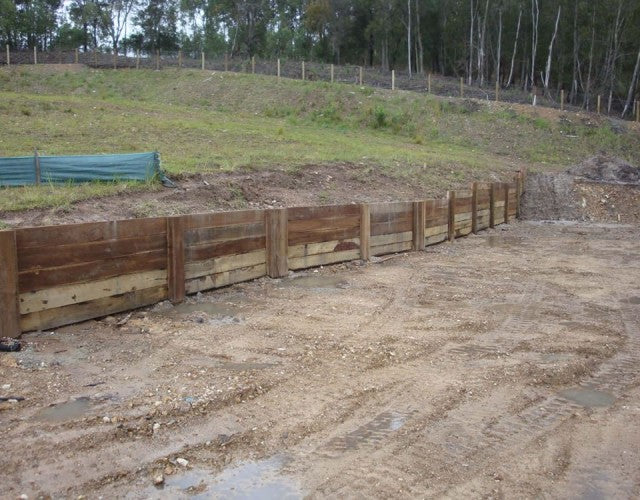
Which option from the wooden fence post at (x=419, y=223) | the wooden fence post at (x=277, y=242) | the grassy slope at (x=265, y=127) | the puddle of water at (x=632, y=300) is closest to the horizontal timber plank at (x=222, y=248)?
the wooden fence post at (x=277, y=242)

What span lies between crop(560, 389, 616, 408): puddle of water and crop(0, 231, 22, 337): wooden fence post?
5289 millimetres

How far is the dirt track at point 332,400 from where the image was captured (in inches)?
165

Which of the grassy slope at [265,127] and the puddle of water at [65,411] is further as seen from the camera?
the grassy slope at [265,127]

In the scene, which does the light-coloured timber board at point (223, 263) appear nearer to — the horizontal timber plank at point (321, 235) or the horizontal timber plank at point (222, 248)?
the horizontal timber plank at point (222, 248)

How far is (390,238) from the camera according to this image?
44.2 feet

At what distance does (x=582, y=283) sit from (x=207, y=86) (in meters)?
30.8

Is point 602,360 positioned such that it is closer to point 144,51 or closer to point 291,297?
point 291,297

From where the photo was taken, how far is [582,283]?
11.1 meters

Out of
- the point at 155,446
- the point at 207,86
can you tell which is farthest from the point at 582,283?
the point at 207,86

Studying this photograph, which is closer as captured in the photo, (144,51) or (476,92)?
(476,92)

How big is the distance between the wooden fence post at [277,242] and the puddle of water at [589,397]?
Answer: 5.56 metres

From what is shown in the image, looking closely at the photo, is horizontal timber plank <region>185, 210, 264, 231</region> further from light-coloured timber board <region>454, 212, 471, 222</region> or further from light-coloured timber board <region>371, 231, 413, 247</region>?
light-coloured timber board <region>454, 212, 471, 222</region>

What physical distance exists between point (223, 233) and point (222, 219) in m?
0.20

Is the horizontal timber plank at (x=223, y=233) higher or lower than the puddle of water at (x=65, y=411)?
higher
